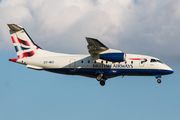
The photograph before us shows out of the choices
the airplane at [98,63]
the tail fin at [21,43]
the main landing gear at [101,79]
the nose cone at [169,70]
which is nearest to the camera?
the airplane at [98,63]

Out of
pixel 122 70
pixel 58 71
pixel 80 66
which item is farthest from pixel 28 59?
pixel 122 70

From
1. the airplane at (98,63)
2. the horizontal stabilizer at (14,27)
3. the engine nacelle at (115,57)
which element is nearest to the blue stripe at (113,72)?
the airplane at (98,63)

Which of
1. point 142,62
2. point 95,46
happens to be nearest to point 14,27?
point 95,46

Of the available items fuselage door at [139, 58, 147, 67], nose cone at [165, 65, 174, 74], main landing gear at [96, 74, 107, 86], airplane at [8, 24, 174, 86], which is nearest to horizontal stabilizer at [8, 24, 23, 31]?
airplane at [8, 24, 174, 86]

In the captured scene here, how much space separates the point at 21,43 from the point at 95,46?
30.7 feet

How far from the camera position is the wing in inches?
1012

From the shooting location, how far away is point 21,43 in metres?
30.8

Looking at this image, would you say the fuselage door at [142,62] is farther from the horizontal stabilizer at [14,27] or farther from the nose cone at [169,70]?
the horizontal stabilizer at [14,27]

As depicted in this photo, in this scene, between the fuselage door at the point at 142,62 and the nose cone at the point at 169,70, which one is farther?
the nose cone at the point at 169,70

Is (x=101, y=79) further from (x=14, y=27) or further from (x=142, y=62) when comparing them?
(x=14, y=27)

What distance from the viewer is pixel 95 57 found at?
92.8 ft

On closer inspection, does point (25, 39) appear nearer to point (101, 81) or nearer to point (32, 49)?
point (32, 49)

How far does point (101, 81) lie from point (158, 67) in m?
6.20

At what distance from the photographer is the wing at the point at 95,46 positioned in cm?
2572
